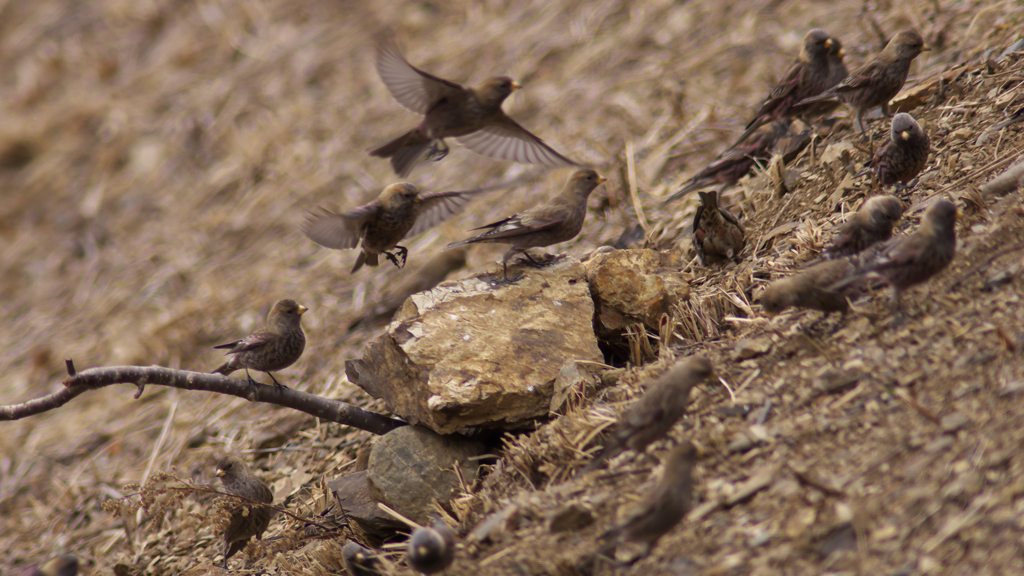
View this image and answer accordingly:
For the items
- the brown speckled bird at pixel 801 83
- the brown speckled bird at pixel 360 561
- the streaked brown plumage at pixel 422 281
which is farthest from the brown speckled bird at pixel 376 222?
the brown speckled bird at pixel 801 83

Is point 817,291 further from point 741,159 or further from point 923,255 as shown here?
point 741,159

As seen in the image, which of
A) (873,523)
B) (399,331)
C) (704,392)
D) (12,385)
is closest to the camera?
(873,523)

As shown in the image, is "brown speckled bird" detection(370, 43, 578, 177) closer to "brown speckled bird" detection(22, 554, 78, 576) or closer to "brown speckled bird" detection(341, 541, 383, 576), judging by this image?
"brown speckled bird" detection(341, 541, 383, 576)

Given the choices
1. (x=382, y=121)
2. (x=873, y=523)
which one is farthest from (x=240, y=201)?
(x=873, y=523)

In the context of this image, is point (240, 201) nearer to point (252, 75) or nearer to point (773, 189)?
point (252, 75)

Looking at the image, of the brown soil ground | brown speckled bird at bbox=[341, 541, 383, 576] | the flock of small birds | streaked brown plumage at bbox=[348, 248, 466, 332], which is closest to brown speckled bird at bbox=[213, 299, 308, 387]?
the flock of small birds

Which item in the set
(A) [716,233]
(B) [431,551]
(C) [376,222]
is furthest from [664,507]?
(C) [376,222]
